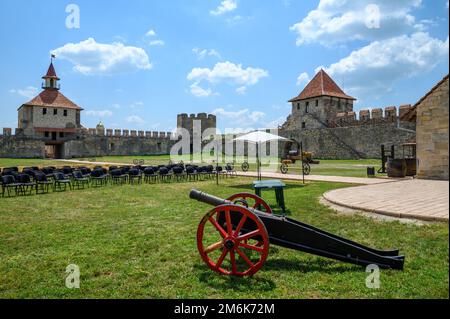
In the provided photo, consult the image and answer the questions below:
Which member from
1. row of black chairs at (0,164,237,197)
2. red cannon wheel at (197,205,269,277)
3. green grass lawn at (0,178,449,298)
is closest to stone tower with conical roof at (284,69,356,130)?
row of black chairs at (0,164,237,197)

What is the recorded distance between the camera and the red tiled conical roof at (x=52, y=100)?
46.1 meters

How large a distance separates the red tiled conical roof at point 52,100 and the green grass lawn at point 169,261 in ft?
147

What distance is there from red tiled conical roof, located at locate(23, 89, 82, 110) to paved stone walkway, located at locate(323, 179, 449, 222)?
47.2 m

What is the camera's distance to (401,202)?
7555mm

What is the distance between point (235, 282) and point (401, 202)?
5.65 meters

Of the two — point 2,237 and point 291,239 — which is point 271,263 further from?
point 2,237

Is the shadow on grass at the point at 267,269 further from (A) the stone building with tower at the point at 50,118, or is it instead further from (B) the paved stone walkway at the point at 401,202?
(A) the stone building with tower at the point at 50,118

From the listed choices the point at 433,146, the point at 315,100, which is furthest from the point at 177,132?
the point at 433,146

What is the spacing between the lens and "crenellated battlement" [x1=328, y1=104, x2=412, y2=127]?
3082 centimetres

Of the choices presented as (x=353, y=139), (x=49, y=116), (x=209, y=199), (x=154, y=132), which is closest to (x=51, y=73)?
(x=49, y=116)

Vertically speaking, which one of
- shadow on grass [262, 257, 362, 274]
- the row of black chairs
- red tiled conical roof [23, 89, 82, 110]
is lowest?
shadow on grass [262, 257, 362, 274]

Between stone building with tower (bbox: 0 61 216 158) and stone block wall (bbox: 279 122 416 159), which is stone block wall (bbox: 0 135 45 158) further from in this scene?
stone block wall (bbox: 279 122 416 159)

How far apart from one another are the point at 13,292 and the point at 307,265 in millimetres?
3177

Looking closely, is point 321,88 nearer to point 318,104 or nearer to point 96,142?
point 318,104
